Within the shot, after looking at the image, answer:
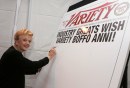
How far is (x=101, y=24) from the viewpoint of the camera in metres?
1.56

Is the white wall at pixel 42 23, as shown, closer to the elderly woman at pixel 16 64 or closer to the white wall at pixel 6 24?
the white wall at pixel 6 24

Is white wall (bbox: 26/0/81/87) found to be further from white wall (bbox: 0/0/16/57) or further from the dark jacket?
the dark jacket

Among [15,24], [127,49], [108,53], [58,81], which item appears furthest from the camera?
[15,24]

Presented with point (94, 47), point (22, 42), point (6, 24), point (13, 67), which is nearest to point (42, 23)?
point (6, 24)

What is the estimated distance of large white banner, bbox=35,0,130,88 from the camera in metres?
1.32

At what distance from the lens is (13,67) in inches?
82.9

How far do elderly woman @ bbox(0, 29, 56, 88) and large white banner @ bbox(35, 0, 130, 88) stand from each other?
276mm

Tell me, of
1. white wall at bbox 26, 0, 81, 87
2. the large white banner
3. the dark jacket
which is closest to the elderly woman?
the dark jacket

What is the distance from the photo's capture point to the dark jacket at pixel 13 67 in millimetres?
2062

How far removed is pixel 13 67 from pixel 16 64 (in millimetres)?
58

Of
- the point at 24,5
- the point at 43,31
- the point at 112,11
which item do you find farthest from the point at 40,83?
the point at 112,11

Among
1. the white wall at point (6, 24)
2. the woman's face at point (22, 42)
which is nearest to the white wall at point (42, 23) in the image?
the white wall at point (6, 24)

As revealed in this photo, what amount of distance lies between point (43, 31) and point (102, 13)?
4.84 feet

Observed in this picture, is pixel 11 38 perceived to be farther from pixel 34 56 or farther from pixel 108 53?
pixel 108 53
